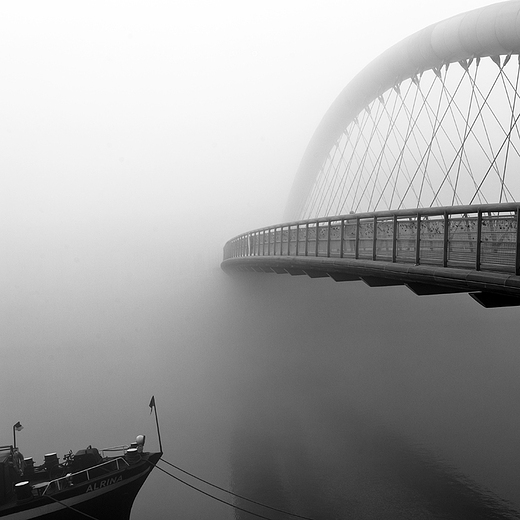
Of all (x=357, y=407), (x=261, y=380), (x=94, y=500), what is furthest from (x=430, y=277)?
(x=261, y=380)

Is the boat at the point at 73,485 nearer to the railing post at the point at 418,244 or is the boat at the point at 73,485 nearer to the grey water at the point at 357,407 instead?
the grey water at the point at 357,407

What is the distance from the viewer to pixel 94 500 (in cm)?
1744

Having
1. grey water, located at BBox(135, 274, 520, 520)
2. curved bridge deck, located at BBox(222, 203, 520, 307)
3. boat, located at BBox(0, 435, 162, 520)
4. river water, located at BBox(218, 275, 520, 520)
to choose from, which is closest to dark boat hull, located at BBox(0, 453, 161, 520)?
boat, located at BBox(0, 435, 162, 520)

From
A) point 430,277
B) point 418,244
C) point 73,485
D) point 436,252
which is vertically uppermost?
point 418,244

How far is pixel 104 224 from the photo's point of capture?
185 feet

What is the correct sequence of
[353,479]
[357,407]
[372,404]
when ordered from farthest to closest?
1. [372,404]
2. [357,407]
3. [353,479]

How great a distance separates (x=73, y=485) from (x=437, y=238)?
42.1ft

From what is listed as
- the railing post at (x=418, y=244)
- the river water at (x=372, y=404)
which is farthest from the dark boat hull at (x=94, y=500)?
the railing post at (x=418, y=244)

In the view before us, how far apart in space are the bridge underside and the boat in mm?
8495

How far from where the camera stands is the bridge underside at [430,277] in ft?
26.6

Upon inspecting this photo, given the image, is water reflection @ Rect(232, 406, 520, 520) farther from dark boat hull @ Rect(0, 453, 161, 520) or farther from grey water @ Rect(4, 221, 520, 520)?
dark boat hull @ Rect(0, 453, 161, 520)

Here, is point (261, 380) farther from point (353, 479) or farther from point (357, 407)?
point (353, 479)

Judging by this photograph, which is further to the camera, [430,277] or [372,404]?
[372,404]

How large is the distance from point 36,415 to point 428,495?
22341 millimetres
